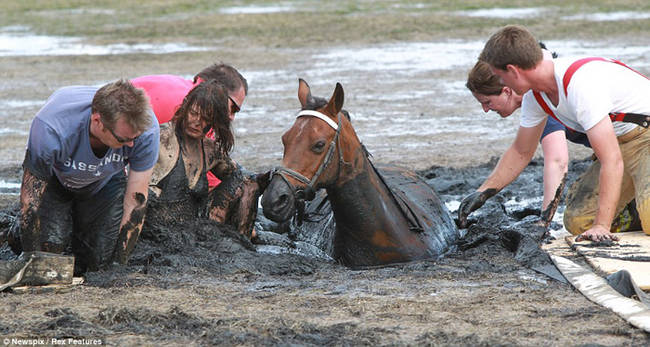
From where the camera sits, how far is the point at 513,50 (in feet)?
19.5

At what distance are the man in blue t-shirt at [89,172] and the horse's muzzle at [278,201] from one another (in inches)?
31.3

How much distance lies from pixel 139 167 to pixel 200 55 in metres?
12.3

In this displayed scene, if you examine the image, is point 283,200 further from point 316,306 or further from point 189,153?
point 189,153

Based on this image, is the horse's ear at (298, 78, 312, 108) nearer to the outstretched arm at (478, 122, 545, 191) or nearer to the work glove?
the work glove

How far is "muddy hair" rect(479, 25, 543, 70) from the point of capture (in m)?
5.96

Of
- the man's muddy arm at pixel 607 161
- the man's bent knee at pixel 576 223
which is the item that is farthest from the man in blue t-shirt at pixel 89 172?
the man's bent knee at pixel 576 223

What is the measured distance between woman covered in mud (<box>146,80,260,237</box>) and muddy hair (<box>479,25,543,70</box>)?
1.91 meters

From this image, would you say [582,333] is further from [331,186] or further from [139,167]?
[139,167]

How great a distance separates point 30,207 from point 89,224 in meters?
0.53

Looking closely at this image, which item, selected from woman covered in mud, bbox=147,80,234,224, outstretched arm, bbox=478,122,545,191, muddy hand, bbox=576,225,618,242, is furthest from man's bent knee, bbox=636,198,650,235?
woman covered in mud, bbox=147,80,234,224

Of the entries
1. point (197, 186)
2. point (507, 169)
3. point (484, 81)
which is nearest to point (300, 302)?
point (197, 186)

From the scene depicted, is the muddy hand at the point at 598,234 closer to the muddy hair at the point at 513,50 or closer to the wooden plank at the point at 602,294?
the wooden plank at the point at 602,294

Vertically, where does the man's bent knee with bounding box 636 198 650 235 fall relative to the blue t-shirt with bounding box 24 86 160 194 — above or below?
below

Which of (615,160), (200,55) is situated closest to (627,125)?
(615,160)
